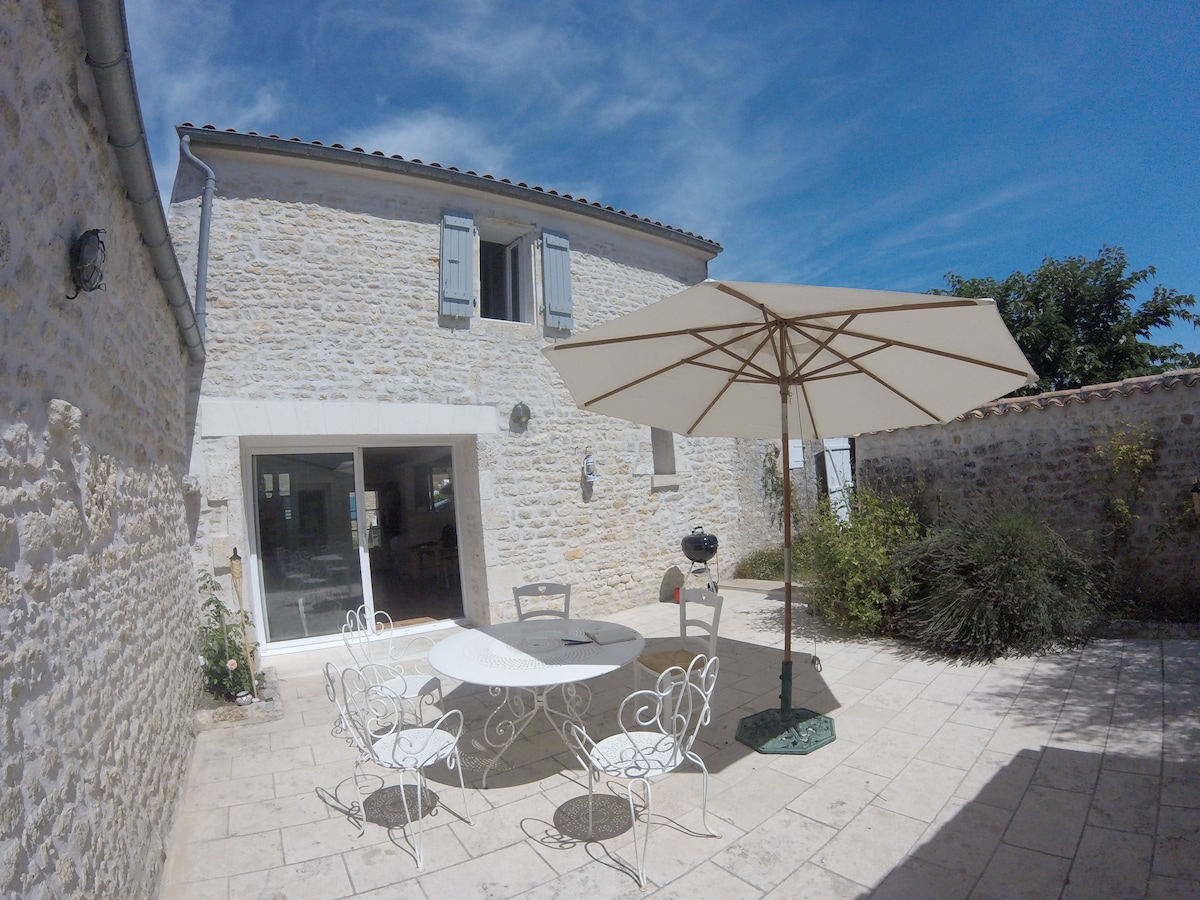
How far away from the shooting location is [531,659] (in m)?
3.23

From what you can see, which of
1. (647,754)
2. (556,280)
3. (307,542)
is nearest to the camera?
(647,754)

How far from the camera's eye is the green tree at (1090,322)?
46.2 feet

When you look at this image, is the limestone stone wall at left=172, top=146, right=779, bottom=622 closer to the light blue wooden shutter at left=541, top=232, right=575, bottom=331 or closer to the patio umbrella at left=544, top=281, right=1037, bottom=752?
the light blue wooden shutter at left=541, top=232, right=575, bottom=331

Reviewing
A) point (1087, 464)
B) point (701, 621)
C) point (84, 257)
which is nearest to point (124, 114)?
point (84, 257)

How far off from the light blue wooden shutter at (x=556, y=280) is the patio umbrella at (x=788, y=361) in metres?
3.09

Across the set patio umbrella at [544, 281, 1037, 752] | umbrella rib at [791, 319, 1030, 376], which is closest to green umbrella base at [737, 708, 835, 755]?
patio umbrella at [544, 281, 1037, 752]

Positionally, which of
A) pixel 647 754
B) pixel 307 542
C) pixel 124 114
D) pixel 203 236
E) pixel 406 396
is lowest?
pixel 647 754

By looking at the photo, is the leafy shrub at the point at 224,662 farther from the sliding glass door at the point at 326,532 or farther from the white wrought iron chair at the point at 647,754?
the white wrought iron chair at the point at 647,754

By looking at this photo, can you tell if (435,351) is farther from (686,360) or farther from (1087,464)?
(1087,464)

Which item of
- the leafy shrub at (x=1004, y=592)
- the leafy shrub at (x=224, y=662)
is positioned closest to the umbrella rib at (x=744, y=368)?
the leafy shrub at (x=1004, y=592)

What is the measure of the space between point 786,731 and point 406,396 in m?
4.56

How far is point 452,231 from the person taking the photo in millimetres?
6426

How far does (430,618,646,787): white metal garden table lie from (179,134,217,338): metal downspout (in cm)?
379

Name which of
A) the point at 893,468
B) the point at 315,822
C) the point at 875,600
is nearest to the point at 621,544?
the point at 875,600
